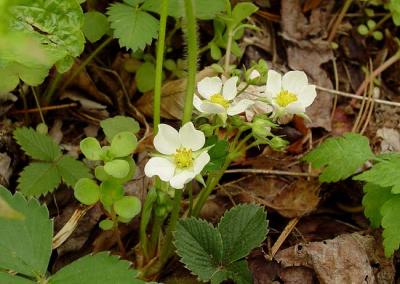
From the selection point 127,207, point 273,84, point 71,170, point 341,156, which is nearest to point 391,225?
point 341,156

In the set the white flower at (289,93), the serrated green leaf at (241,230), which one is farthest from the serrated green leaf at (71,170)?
the white flower at (289,93)

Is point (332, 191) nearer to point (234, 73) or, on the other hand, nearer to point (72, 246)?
point (234, 73)

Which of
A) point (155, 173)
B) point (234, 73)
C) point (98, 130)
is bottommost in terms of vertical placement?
point (98, 130)

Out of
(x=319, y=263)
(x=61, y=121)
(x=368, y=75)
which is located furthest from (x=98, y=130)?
(x=368, y=75)

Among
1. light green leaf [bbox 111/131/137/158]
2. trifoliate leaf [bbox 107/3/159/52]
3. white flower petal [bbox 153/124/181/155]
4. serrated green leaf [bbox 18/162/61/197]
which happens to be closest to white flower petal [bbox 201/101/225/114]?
white flower petal [bbox 153/124/181/155]

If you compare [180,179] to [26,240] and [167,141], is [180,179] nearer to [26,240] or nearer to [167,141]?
[167,141]

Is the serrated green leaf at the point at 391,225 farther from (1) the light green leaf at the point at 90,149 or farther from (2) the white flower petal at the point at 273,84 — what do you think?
(1) the light green leaf at the point at 90,149
